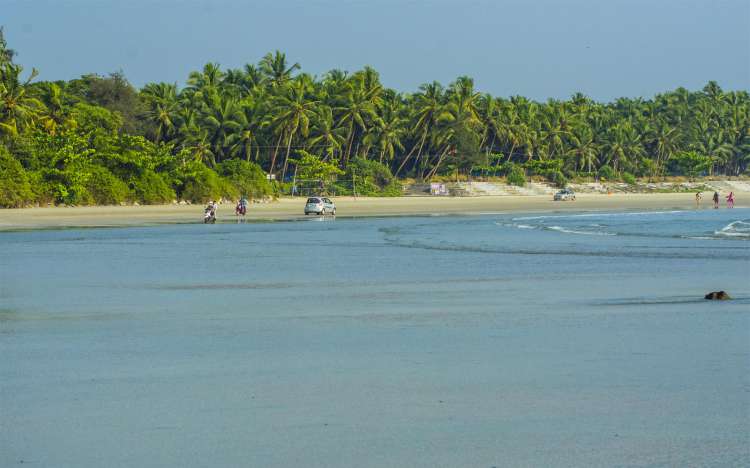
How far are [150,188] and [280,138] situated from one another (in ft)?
112

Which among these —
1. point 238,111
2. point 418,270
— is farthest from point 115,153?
point 418,270

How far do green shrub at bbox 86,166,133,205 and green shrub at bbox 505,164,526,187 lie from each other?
2733 inches

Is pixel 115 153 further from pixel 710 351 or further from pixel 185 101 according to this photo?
pixel 710 351

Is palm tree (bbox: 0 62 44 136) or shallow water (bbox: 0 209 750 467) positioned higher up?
palm tree (bbox: 0 62 44 136)

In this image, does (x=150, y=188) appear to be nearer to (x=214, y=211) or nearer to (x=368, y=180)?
(x=214, y=211)

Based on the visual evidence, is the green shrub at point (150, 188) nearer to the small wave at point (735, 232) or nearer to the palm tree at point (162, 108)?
the palm tree at point (162, 108)

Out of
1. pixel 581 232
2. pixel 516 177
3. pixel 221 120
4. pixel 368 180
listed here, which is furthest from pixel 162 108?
pixel 581 232

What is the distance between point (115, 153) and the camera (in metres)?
85.8

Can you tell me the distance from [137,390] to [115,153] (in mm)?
78920

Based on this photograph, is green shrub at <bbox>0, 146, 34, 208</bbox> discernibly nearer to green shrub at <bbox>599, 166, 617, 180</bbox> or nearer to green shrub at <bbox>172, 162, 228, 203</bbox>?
green shrub at <bbox>172, 162, 228, 203</bbox>

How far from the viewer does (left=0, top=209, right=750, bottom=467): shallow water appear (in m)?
7.20

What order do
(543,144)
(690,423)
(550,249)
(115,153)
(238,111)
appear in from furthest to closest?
(543,144), (238,111), (115,153), (550,249), (690,423)

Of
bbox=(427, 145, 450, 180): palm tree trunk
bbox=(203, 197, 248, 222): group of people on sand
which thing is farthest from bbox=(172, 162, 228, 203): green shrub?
bbox=(427, 145, 450, 180): palm tree trunk

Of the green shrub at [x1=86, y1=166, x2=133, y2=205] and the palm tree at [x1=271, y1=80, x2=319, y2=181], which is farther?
the palm tree at [x1=271, y1=80, x2=319, y2=181]
